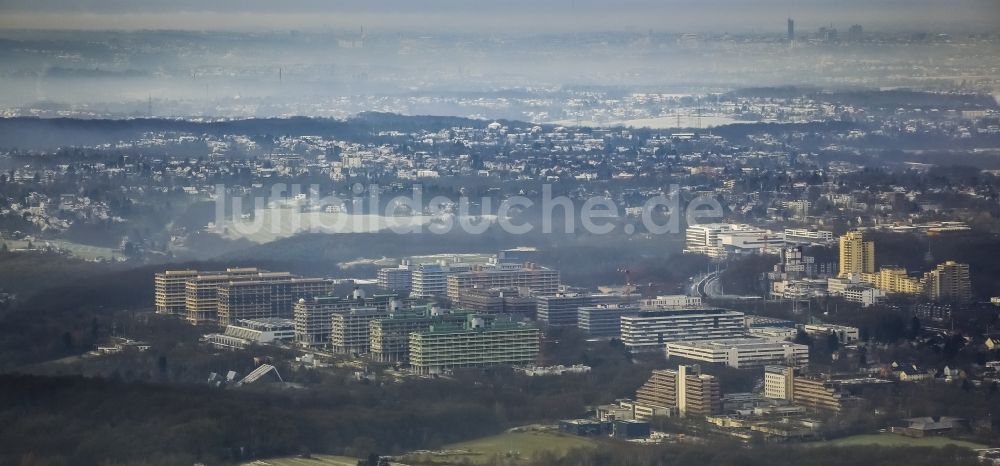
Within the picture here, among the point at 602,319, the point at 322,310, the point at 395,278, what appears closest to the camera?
the point at 322,310

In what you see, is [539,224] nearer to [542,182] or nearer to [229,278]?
[542,182]

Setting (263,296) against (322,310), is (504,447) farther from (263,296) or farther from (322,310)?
(263,296)

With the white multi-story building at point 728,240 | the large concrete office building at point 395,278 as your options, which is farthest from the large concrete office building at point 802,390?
the white multi-story building at point 728,240

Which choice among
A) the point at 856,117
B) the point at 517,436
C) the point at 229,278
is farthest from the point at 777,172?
the point at 517,436

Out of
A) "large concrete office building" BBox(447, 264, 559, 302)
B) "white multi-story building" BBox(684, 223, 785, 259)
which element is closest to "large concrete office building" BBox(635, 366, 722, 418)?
"large concrete office building" BBox(447, 264, 559, 302)

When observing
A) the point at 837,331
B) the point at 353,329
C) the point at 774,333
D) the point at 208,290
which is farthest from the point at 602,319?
the point at 208,290

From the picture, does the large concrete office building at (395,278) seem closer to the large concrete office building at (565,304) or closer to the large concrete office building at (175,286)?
the large concrete office building at (175,286)
